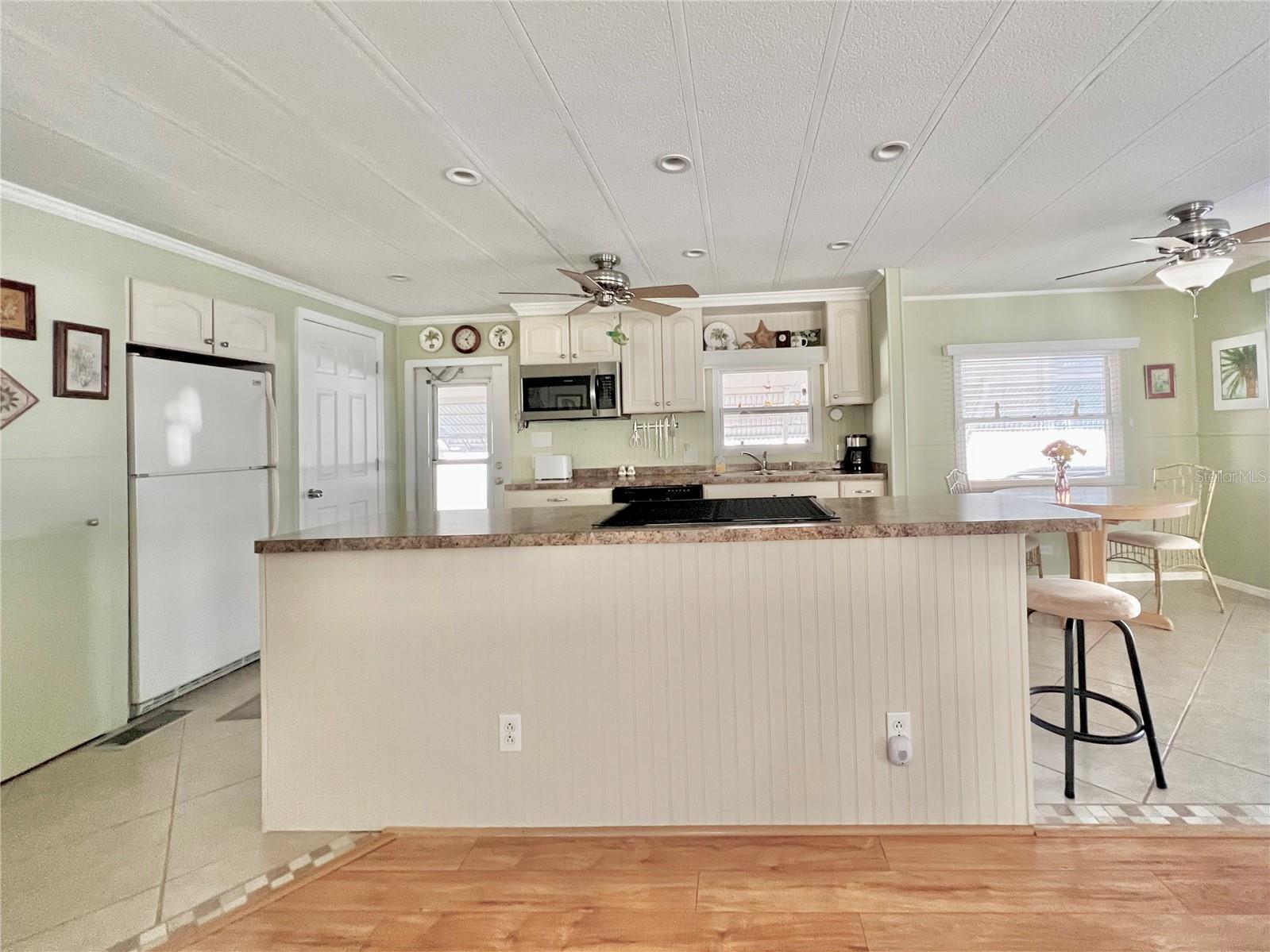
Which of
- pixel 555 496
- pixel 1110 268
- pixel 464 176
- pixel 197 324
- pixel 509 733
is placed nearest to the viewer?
pixel 509 733

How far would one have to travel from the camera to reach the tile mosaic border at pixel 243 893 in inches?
62.1

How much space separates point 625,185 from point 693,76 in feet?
2.64

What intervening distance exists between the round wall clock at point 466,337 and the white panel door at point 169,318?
6.80ft

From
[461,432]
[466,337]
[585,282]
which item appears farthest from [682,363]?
[461,432]

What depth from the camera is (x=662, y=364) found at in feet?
16.2

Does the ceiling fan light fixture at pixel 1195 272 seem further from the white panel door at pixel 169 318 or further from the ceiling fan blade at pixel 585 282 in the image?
the white panel door at pixel 169 318

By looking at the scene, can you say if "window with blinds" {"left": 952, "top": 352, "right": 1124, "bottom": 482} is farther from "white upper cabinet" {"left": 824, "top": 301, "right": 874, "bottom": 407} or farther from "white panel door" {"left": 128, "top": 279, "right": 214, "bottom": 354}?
"white panel door" {"left": 128, "top": 279, "right": 214, "bottom": 354}

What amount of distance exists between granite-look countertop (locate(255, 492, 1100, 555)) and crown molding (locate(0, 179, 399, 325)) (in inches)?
75.3

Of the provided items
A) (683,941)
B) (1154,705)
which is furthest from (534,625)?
(1154,705)

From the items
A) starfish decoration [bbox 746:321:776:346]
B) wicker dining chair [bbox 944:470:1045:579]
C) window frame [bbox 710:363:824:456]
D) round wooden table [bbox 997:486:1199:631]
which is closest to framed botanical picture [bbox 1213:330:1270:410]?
round wooden table [bbox 997:486:1199:631]

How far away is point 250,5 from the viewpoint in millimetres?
1595

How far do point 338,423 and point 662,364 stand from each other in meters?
2.45

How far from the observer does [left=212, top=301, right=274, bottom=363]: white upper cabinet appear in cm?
349

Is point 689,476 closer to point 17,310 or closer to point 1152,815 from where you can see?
point 1152,815
